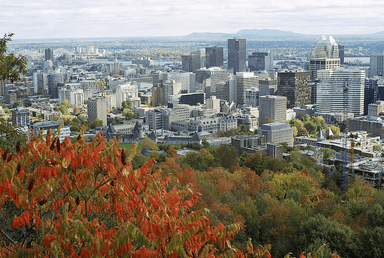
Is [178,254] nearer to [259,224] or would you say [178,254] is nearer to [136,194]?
[136,194]

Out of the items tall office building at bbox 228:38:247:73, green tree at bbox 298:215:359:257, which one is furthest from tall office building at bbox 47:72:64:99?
green tree at bbox 298:215:359:257

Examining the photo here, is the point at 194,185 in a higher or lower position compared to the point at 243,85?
higher

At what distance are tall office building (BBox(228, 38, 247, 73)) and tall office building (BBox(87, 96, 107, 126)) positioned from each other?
55.4 meters

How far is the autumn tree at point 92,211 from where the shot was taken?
3699mm

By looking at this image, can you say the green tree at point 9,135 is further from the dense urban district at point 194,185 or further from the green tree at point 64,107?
the green tree at point 64,107

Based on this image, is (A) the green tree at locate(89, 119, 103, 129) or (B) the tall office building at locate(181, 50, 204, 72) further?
(B) the tall office building at locate(181, 50, 204, 72)

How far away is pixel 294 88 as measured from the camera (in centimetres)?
5597

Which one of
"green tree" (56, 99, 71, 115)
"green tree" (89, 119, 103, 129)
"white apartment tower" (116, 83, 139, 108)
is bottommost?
"green tree" (89, 119, 103, 129)

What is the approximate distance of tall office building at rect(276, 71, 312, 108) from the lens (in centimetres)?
5584

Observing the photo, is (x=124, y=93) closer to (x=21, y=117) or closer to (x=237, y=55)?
(x=21, y=117)

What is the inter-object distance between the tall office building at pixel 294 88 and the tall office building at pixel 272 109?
29.5 ft

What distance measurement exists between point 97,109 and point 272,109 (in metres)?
16.2

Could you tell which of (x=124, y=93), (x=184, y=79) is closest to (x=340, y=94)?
(x=124, y=93)

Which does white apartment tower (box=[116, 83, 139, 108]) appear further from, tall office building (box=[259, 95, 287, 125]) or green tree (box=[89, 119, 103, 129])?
tall office building (box=[259, 95, 287, 125])
